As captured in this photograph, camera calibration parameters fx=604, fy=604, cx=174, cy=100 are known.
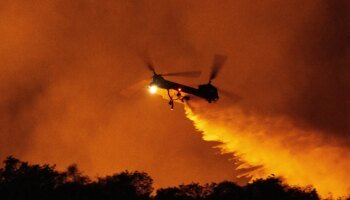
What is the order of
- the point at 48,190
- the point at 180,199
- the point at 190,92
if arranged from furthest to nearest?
the point at 180,199 < the point at 48,190 < the point at 190,92

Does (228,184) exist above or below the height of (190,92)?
above

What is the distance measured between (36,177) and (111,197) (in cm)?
1927

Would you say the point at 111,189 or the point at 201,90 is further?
the point at 111,189

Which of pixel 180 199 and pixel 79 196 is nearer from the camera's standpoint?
pixel 79 196

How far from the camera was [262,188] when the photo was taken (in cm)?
12581

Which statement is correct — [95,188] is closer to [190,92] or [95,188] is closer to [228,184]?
[228,184]

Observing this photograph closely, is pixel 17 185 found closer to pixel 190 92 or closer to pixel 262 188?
pixel 262 188

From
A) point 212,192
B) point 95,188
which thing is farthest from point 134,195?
point 212,192

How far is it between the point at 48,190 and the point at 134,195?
18.3 meters

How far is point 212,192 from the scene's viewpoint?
13100 centimetres

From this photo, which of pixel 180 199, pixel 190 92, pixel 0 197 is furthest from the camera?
pixel 180 199

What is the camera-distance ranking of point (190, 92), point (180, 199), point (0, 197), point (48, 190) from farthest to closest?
point (180, 199) < point (48, 190) < point (0, 197) < point (190, 92)

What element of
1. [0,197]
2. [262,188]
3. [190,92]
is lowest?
[190,92]

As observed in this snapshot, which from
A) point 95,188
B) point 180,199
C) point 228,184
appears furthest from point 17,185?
point 228,184
